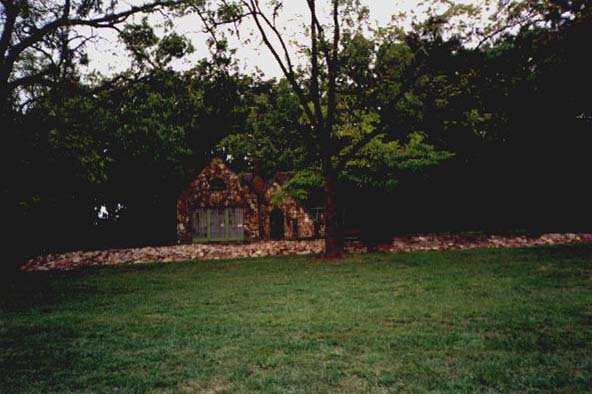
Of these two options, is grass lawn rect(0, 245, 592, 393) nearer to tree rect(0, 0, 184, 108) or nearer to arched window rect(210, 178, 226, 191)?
tree rect(0, 0, 184, 108)

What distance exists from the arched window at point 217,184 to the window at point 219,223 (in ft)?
4.84

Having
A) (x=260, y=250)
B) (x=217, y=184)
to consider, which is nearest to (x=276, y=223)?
(x=217, y=184)

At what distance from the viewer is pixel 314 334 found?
685cm

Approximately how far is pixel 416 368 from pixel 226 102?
16020 millimetres

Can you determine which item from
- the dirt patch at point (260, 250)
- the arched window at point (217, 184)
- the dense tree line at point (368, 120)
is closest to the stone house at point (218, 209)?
the arched window at point (217, 184)

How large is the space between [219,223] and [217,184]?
2760 millimetres

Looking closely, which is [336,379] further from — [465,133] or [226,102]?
[465,133]

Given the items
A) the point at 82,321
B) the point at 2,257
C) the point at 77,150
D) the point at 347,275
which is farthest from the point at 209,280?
the point at 2,257

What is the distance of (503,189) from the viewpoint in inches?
1266

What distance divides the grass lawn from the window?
60.2 ft

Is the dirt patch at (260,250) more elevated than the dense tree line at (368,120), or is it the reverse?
the dense tree line at (368,120)

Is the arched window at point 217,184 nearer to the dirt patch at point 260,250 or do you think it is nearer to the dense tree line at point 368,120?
the dense tree line at point 368,120

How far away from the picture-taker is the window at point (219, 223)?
3225cm

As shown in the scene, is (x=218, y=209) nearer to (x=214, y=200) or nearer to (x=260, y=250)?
(x=214, y=200)
